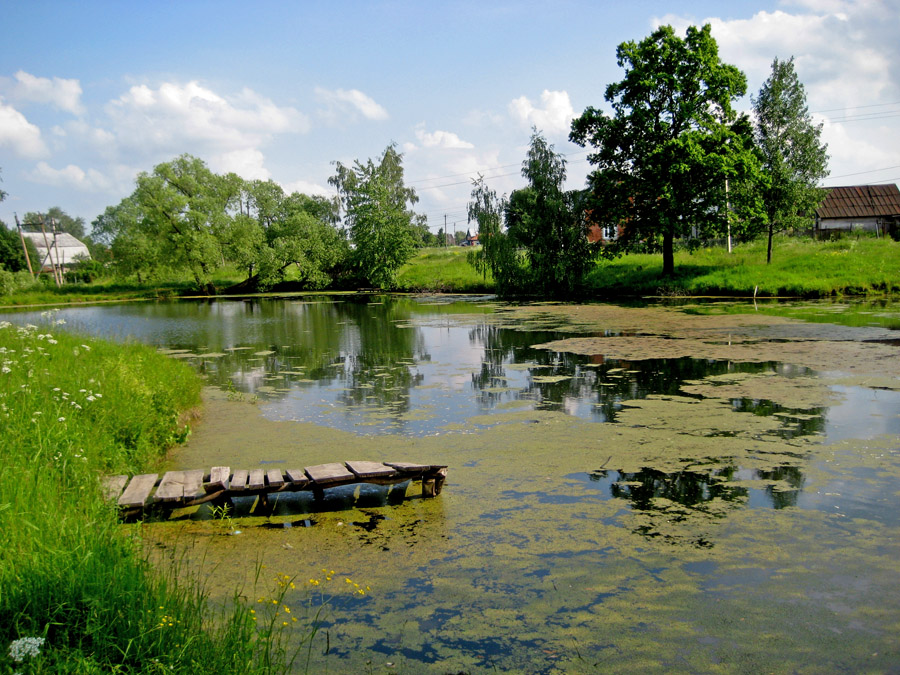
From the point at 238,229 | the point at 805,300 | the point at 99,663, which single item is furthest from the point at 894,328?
the point at 238,229

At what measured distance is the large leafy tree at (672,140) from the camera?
84.2 feet

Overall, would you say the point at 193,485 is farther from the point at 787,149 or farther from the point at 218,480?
the point at 787,149

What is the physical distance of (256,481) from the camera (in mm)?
5480

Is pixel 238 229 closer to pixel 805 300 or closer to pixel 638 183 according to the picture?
pixel 638 183

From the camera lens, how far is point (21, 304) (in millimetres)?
39500

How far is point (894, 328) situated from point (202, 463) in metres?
16.2

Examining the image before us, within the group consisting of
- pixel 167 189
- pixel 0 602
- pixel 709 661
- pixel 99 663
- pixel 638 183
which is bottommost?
pixel 709 661

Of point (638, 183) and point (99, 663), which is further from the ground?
point (638, 183)

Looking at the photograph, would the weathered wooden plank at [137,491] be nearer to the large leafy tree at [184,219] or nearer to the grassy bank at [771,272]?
the grassy bank at [771,272]

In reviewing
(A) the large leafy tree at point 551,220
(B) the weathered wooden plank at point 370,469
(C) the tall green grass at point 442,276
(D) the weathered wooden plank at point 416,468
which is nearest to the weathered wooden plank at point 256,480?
(B) the weathered wooden plank at point 370,469

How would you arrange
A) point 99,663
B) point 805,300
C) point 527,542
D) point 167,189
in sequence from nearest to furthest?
point 99,663 < point 527,542 < point 805,300 < point 167,189

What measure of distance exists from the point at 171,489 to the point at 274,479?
0.85m

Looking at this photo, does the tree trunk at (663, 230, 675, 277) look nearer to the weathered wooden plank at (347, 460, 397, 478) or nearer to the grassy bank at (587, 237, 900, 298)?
the grassy bank at (587, 237, 900, 298)

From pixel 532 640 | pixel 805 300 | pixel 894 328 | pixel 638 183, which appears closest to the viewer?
pixel 532 640
